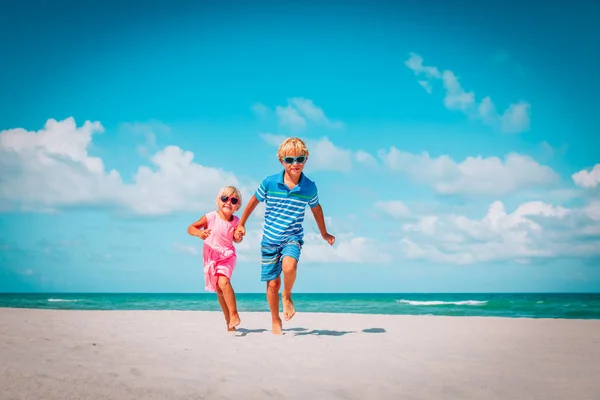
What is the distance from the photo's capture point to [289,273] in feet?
19.5

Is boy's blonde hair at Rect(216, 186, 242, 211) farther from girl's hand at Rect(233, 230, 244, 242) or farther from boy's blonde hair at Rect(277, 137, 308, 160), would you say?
boy's blonde hair at Rect(277, 137, 308, 160)

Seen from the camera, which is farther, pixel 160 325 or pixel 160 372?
pixel 160 325

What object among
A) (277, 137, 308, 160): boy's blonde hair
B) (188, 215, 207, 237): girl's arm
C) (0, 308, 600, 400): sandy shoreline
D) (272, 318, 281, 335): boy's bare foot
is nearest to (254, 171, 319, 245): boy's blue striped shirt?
(277, 137, 308, 160): boy's blonde hair

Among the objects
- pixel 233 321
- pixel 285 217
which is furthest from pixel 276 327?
pixel 285 217

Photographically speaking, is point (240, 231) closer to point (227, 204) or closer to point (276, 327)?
point (227, 204)

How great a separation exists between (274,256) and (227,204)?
997mm

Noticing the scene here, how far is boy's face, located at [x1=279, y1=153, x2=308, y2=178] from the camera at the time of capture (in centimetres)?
601

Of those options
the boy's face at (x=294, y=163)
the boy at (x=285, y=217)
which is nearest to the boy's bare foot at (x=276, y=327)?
the boy at (x=285, y=217)

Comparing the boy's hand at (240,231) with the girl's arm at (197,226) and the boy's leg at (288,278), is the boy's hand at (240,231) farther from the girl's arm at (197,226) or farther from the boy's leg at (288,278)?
the boy's leg at (288,278)

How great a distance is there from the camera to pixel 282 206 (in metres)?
6.05

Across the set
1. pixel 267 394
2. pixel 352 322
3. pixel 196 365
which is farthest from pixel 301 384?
pixel 352 322

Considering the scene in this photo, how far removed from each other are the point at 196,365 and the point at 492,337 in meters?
4.14

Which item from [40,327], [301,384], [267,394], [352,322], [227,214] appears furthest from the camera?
[352,322]

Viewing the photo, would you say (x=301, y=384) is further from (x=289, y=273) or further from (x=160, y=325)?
(x=160, y=325)
